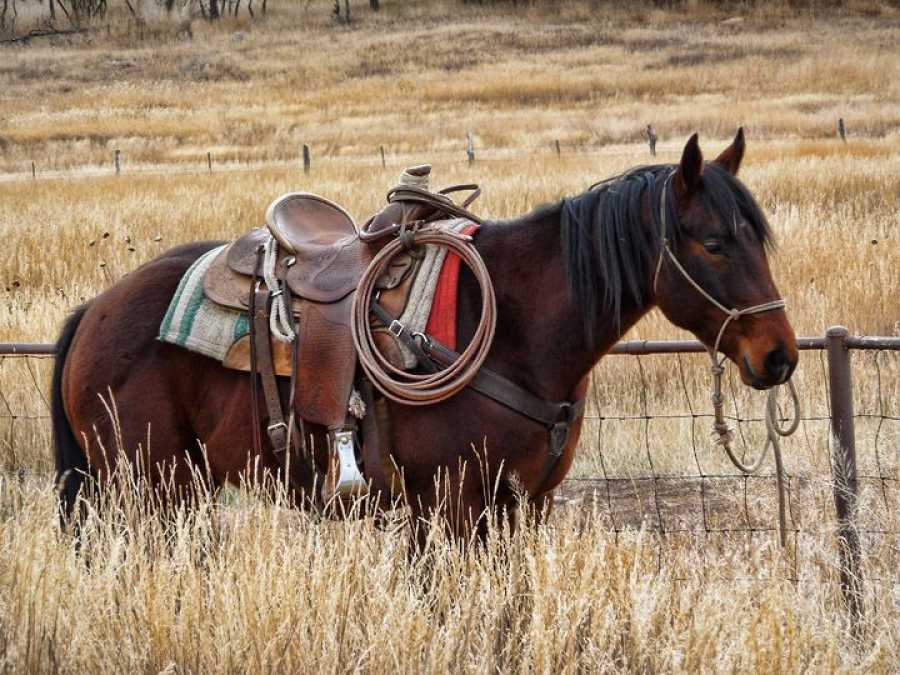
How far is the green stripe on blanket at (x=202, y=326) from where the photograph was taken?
3605 mm

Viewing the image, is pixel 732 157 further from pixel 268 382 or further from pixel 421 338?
pixel 268 382

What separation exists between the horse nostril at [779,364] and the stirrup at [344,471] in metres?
1.23

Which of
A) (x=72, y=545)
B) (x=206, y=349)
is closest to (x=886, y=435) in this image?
(x=206, y=349)

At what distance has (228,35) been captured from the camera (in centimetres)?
6481

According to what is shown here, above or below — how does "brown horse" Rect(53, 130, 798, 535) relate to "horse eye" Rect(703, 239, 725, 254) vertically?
below

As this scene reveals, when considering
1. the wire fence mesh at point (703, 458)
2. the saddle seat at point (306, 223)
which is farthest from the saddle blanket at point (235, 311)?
the wire fence mesh at point (703, 458)

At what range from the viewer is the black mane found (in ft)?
10.3

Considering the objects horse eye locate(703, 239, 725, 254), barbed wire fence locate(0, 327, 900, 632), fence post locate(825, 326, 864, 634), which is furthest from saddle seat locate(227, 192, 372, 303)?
fence post locate(825, 326, 864, 634)

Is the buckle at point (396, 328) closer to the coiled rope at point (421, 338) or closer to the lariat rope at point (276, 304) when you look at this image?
the coiled rope at point (421, 338)

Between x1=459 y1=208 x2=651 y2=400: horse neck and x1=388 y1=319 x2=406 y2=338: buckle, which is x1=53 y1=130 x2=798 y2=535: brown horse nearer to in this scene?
x1=459 y1=208 x2=651 y2=400: horse neck

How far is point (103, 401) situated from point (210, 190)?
44.8 ft

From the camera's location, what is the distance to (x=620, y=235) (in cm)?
321

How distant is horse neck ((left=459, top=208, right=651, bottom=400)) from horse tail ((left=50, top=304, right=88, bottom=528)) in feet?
5.13

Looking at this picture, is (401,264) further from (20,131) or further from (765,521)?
(20,131)
